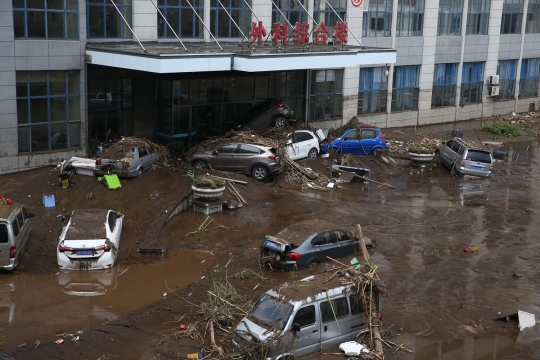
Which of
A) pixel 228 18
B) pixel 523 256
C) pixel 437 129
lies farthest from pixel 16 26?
pixel 437 129

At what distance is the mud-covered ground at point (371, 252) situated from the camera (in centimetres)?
1420

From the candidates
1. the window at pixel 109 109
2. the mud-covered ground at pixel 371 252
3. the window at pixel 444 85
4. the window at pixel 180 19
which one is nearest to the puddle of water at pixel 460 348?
the mud-covered ground at pixel 371 252

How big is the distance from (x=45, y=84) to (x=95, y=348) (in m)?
15.2

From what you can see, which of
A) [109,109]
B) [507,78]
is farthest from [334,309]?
[507,78]

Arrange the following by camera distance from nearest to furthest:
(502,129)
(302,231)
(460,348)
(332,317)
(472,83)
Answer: (332,317) < (460,348) < (302,231) < (502,129) < (472,83)

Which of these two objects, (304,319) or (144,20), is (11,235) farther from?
(144,20)

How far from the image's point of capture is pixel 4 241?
56.1ft

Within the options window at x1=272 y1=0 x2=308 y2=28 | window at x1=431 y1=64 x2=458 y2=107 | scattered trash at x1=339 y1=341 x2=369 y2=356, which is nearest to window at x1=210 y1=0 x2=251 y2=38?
window at x1=272 y1=0 x2=308 y2=28

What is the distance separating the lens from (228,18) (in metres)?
32.3

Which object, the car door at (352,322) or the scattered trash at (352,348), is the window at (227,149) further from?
the scattered trash at (352,348)

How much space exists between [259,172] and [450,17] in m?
21.0

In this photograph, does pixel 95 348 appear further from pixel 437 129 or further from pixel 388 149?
pixel 437 129

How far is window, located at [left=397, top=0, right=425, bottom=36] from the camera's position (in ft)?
128

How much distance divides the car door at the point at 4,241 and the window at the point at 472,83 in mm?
32957
